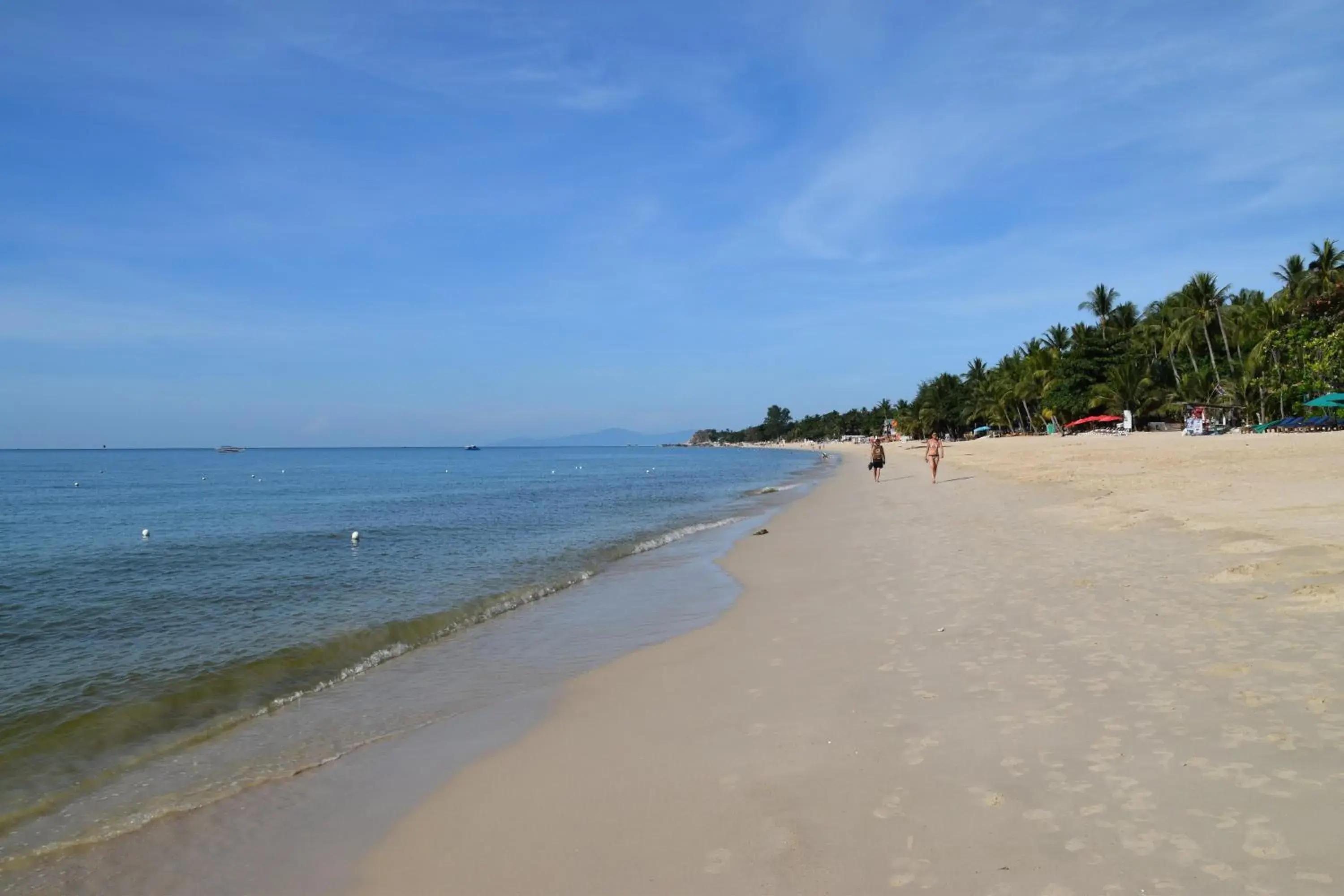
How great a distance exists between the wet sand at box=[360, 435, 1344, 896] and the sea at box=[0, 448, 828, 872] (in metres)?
1.68

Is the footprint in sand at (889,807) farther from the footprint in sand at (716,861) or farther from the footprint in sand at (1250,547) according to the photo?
the footprint in sand at (1250,547)

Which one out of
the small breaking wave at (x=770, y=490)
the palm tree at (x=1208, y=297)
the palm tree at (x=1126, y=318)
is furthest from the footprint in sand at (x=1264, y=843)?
the palm tree at (x=1126, y=318)

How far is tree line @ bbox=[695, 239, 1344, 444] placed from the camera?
44.1 metres

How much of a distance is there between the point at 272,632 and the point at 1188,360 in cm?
8165

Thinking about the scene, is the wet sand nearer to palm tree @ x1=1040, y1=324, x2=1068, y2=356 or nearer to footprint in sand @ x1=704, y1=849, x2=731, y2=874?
footprint in sand @ x1=704, y1=849, x2=731, y2=874

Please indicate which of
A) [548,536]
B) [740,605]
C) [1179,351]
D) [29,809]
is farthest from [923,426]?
[29,809]

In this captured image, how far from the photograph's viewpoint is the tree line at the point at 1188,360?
4412 cm

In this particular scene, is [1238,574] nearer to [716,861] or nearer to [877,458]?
[716,861]

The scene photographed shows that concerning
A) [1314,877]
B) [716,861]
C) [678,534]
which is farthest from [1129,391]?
[716,861]

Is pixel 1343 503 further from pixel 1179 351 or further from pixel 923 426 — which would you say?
pixel 923 426

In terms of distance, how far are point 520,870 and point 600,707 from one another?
2.92m

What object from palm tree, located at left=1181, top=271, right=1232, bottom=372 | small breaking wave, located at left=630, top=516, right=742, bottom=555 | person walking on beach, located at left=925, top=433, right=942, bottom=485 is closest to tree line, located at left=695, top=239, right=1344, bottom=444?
palm tree, located at left=1181, top=271, right=1232, bottom=372

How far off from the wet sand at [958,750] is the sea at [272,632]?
1.68m

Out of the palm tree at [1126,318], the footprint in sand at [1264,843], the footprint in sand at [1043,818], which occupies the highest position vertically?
the palm tree at [1126,318]
